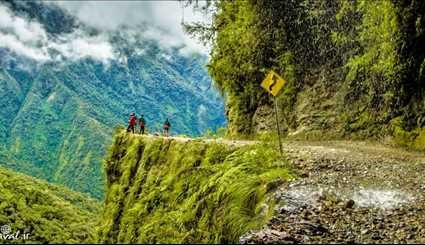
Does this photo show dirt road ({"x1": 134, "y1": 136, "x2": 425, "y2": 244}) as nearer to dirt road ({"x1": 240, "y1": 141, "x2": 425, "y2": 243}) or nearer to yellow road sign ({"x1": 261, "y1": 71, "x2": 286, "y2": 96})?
dirt road ({"x1": 240, "y1": 141, "x2": 425, "y2": 243})

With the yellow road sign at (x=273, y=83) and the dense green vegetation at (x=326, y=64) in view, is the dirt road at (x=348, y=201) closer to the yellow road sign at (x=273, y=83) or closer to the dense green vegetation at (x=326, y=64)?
the yellow road sign at (x=273, y=83)

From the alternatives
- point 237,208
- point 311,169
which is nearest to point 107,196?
point 311,169

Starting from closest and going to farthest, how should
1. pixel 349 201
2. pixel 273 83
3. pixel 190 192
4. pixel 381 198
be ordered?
pixel 349 201 < pixel 381 198 < pixel 190 192 < pixel 273 83

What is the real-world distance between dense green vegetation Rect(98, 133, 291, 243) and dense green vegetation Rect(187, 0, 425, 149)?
6.36m

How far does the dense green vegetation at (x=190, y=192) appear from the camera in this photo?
1018 cm

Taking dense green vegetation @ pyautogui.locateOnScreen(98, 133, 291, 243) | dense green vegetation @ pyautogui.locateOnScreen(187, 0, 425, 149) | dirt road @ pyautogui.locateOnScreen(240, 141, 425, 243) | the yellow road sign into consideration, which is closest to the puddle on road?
dirt road @ pyautogui.locateOnScreen(240, 141, 425, 243)

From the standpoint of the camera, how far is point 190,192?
535 inches

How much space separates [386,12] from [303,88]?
21.4ft

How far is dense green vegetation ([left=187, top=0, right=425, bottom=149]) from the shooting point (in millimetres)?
17703

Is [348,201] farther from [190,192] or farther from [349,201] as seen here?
[190,192]

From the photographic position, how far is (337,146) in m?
18.1

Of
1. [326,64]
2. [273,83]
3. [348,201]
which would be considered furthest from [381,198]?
[326,64]

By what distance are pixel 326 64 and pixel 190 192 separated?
11.0m

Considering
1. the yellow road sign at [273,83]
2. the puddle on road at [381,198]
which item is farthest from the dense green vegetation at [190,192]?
the puddle on road at [381,198]
